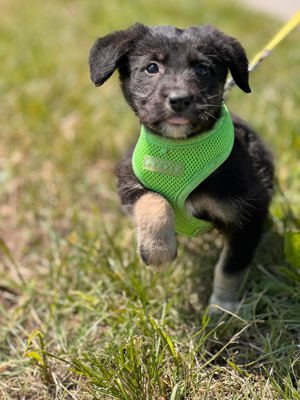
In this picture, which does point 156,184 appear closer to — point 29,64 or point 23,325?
point 23,325

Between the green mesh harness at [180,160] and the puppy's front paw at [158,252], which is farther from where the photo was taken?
the green mesh harness at [180,160]

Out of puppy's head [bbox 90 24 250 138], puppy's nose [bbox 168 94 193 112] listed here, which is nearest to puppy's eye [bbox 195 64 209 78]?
puppy's head [bbox 90 24 250 138]

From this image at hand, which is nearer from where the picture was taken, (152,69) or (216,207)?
(152,69)

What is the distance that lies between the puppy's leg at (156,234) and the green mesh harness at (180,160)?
119 mm

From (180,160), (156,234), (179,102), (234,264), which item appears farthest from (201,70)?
(234,264)

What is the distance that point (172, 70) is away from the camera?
9.55ft

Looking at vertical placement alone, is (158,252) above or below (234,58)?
below

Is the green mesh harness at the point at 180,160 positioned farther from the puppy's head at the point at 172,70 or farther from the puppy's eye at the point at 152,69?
the puppy's eye at the point at 152,69

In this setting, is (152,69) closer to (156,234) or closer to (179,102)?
(179,102)

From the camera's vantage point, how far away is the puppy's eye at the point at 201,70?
296 cm

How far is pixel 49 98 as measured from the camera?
248 inches

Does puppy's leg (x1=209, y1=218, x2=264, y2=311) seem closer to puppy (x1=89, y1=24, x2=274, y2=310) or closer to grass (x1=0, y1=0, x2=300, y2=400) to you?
puppy (x1=89, y1=24, x2=274, y2=310)

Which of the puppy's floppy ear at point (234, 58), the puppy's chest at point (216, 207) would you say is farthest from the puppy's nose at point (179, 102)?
the puppy's chest at point (216, 207)

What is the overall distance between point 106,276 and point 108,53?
1.46m
